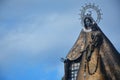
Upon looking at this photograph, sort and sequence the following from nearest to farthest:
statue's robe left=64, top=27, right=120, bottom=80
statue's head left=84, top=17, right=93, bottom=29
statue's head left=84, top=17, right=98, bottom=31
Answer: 1. statue's robe left=64, top=27, right=120, bottom=80
2. statue's head left=84, top=17, right=98, bottom=31
3. statue's head left=84, top=17, right=93, bottom=29

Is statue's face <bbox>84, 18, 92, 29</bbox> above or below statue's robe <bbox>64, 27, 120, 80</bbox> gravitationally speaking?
above

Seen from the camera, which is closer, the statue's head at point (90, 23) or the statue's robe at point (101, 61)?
the statue's robe at point (101, 61)

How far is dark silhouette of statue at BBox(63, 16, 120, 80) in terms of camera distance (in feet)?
128

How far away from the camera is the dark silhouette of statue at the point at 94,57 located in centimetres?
3888

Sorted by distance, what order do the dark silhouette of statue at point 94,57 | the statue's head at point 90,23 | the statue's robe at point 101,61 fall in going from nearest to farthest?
the statue's robe at point 101,61, the dark silhouette of statue at point 94,57, the statue's head at point 90,23

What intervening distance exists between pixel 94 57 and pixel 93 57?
9 cm

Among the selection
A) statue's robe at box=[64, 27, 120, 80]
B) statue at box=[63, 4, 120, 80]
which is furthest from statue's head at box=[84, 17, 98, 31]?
statue's robe at box=[64, 27, 120, 80]

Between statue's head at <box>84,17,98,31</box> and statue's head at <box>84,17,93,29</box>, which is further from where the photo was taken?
statue's head at <box>84,17,93,29</box>

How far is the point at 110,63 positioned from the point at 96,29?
4002 millimetres

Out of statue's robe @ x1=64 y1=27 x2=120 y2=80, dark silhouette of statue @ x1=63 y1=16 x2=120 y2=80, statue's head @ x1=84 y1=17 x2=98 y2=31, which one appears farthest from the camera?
statue's head @ x1=84 y1=17 x2=98 y2=31

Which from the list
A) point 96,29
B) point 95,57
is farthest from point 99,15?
point 95,57

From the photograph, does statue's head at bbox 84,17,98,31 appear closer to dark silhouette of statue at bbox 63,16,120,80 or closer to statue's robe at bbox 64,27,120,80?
dark silhouette of statue at bbox 63,16,120,80

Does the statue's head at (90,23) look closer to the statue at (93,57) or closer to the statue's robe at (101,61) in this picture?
the statue at (93,57)

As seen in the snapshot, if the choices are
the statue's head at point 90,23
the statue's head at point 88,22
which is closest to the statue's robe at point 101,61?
the statue's head at point 90,23
